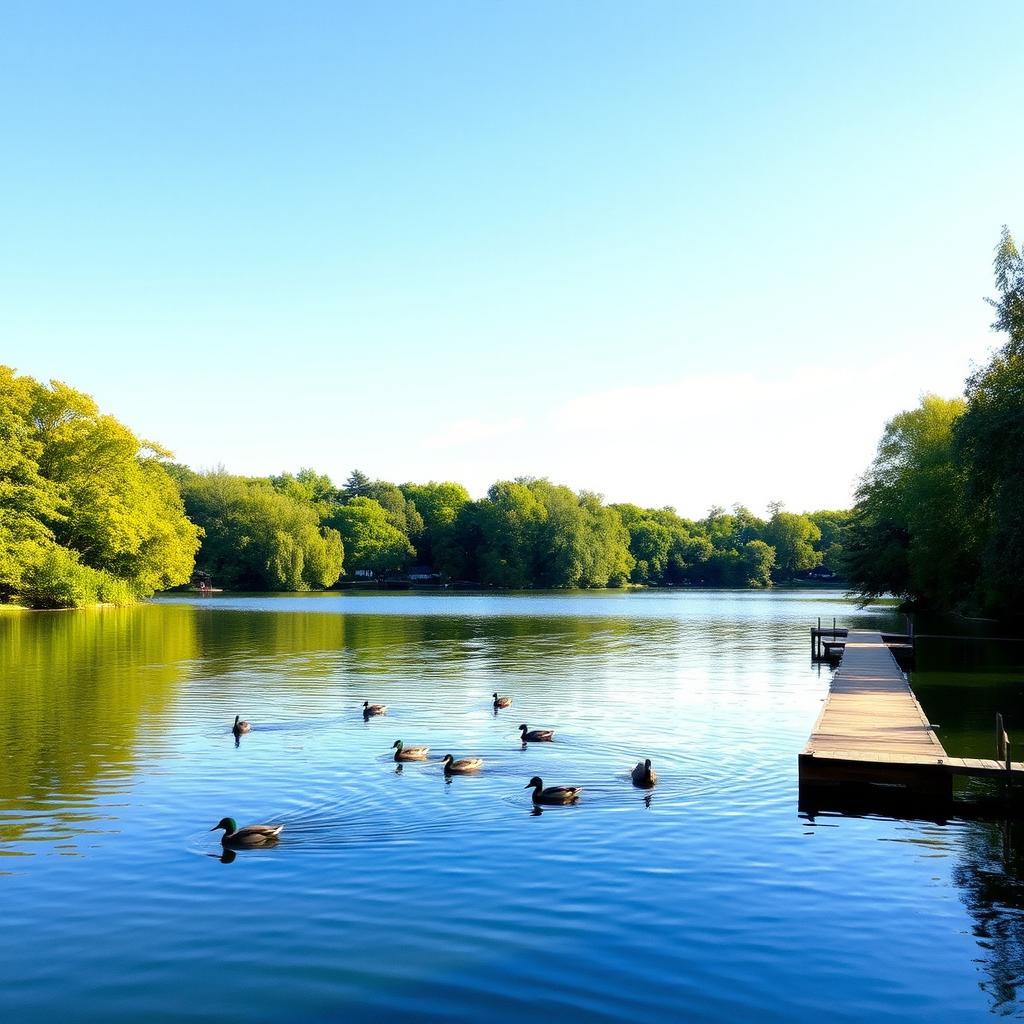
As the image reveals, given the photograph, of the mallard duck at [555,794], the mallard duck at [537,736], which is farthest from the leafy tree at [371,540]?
the mallard duck at [555,794]

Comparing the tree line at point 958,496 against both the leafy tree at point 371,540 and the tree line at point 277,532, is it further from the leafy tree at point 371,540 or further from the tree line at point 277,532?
the leafy tree at point 371,540

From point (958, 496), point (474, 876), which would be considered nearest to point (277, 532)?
point (958, 496)

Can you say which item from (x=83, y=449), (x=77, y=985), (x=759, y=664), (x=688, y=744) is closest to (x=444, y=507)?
(x=83, y=449)

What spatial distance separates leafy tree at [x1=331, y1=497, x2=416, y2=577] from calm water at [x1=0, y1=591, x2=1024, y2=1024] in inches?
5158

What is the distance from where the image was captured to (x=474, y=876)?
1244 centimetres

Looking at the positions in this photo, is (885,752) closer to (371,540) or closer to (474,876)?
(474,876)

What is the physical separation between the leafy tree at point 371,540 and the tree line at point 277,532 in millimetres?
233

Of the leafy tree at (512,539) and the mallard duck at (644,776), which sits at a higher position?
the leafy tree at (512,539)

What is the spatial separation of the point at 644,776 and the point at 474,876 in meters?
5.59

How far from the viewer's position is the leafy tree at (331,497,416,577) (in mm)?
158875

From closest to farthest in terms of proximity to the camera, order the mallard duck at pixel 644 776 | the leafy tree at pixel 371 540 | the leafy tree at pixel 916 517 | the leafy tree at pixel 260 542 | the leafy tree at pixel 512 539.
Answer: the mallard duck at pixel 644 776
the leafy tree at pixel 916 517
the leafy tree at pixel 260 542
the leafy tree at pixel 512 539
the leafy tree at pixel 371 540

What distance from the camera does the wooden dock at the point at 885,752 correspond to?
1650cm

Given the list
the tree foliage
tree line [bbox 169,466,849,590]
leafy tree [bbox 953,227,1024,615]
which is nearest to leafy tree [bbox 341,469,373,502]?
tree line [bbox 169,466,849,590]

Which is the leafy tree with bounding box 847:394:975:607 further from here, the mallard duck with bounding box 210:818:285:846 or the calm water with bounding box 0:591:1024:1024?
the mallard duck with bounding box 210:818:285:846
